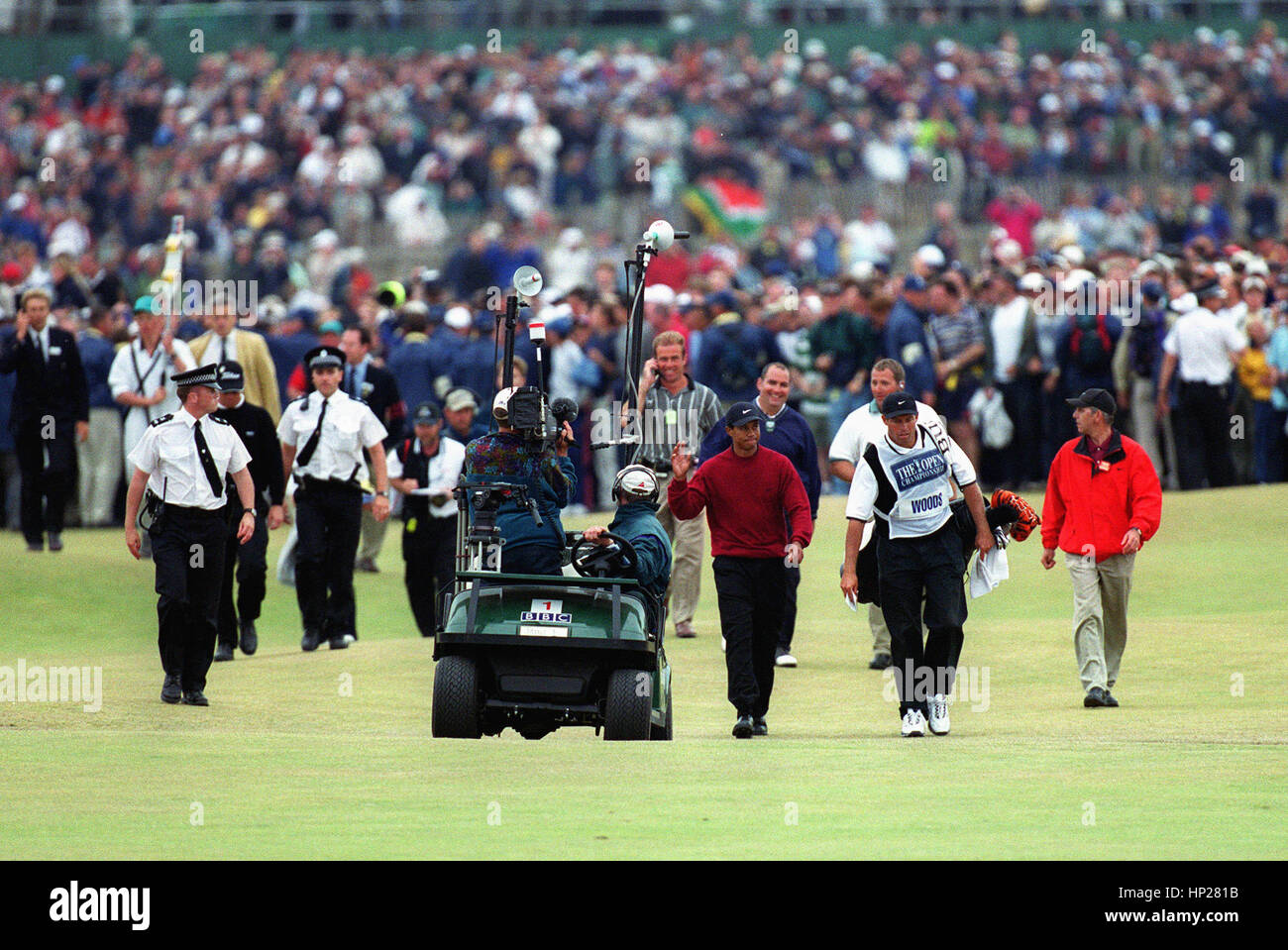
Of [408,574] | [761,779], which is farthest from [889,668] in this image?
[761,779]

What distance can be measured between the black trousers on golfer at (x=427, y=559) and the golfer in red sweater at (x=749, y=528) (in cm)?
428

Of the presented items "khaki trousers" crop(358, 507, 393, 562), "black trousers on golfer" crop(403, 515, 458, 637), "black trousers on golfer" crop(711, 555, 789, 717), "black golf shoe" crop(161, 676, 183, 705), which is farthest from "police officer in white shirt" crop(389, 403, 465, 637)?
"black trousers on golfer" crop(711, 555, 789, 717)

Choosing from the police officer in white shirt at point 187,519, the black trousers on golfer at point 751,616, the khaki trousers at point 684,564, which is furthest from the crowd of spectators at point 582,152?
the black trousers on golfer at point 751,616

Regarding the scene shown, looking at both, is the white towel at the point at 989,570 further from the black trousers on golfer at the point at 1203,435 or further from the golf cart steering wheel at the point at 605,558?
the black trousers on golfer at the point at 1203,435

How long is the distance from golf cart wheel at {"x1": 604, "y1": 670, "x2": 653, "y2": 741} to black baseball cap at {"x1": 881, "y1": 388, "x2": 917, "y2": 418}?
206 cm

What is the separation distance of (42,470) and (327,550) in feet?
14.8

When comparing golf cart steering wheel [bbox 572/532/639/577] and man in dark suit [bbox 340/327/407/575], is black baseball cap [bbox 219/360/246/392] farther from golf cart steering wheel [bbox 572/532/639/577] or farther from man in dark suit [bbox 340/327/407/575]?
golf cart steering wheel [bbox 572/532/639/577]

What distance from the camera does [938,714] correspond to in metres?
12.7

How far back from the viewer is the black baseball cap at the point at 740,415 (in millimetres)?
12641

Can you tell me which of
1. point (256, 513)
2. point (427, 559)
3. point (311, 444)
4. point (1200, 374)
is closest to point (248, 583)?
point (256, 513)

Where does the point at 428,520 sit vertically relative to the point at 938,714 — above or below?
above

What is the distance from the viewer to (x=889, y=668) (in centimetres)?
1557

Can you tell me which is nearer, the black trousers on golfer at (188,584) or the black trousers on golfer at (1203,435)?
the black trousers on golfer at (188,584)

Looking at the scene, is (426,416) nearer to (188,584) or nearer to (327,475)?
(327,475)
